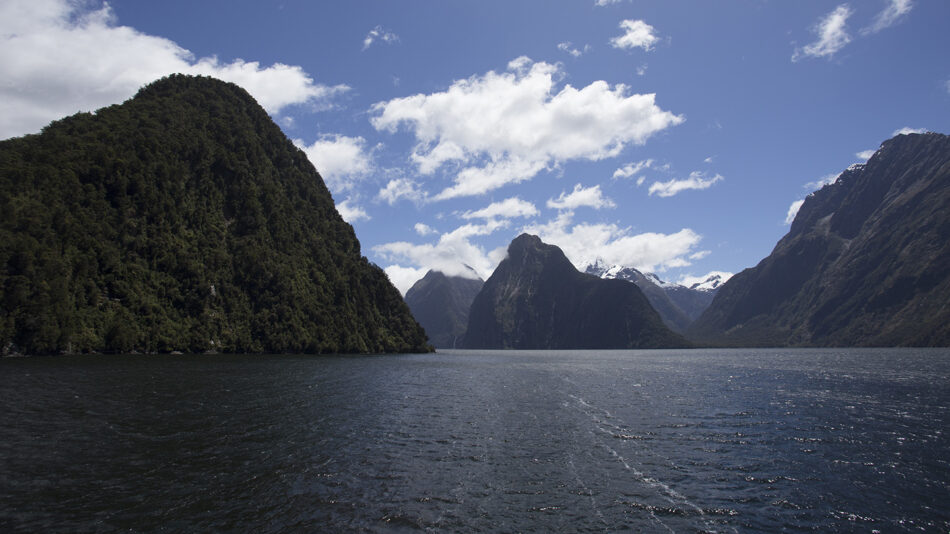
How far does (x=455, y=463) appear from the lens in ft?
98.0

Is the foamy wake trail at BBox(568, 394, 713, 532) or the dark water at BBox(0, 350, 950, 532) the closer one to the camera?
the dark water at BBox(0, 350, 950, 532)

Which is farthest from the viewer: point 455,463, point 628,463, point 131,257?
point 131,257

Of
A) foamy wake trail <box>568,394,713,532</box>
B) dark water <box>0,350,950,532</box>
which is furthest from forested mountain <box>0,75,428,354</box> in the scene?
foamy wake trail <box>568,394,713,532</box>

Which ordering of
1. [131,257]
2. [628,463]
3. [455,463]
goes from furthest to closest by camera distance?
[131,257]
[628,463]
[455,463]

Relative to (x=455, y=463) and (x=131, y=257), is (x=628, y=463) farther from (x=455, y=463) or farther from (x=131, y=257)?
(x=131, y=257)

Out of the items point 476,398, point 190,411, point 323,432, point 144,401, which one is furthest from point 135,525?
point 476,398

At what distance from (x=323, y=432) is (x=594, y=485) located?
73.4 ft

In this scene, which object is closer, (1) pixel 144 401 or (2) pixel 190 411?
(2) pixel 190 411

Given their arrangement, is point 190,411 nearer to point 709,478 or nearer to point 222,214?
point 709,478

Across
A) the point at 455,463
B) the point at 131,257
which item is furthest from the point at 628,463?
the point at 131,257

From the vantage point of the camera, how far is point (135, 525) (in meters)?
18.9

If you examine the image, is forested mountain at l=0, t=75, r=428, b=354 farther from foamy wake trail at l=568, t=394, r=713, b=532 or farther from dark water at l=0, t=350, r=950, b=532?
foamy wake trail at l=568, t=394, r=713, b=532

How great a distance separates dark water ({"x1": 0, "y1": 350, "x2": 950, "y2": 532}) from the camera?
20928 mm

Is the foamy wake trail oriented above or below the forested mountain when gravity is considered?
below
